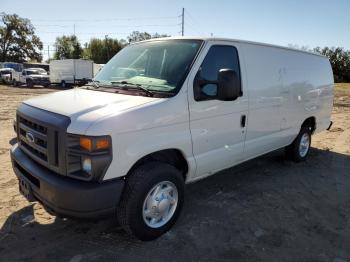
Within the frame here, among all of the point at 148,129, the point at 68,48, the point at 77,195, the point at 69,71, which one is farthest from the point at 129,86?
the point at 68,48

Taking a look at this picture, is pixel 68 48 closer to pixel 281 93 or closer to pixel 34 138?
pixel 281 93

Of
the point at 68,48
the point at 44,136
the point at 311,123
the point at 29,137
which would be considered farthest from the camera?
the point at 68,48

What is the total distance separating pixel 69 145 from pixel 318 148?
6.94 meters

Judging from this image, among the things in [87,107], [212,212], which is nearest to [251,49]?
[212,212]

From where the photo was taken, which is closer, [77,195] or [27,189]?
[77,195]

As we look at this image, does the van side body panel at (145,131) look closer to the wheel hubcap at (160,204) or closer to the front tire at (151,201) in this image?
the front tire at (151,201)

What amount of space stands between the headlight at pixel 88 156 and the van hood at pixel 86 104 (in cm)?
12

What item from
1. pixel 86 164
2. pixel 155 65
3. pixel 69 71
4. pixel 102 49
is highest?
pixel 102 49

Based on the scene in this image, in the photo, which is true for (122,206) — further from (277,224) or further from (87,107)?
(277,224)

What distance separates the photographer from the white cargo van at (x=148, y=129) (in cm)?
327

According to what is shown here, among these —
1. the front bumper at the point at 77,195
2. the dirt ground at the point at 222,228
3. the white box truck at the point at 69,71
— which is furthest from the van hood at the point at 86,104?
the white box truck at the point at 69,71

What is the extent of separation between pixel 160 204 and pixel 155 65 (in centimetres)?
167

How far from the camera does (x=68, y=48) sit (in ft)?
260

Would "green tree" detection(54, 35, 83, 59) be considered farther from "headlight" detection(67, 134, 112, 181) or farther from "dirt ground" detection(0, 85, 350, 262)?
"headlight" detection(67, 134, 112, 181)
